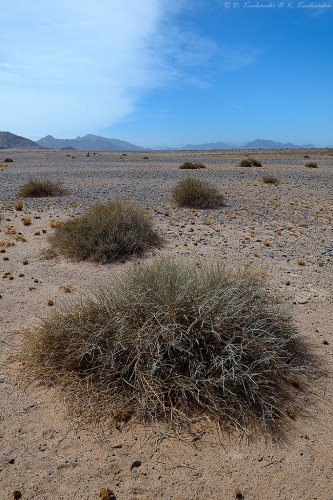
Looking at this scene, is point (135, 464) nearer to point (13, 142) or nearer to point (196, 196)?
point (196, 196)

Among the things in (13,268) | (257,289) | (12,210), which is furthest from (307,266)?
(12,210)

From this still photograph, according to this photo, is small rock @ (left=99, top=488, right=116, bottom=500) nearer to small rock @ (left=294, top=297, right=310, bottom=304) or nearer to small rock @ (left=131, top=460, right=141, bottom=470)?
small rock @ (left=131, top=460, right=141, bottom=470)

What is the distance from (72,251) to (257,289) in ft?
12.4

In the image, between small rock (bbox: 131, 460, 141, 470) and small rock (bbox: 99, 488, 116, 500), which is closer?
small rock (bbox: 99, 488, 116, 500)

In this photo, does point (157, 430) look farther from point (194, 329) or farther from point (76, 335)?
point (76, 335)

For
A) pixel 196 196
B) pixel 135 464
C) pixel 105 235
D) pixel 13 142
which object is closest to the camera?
pixel 135 464

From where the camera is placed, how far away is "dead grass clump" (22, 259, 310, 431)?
3.10 metres

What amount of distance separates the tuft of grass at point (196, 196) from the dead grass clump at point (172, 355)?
26.2 feet

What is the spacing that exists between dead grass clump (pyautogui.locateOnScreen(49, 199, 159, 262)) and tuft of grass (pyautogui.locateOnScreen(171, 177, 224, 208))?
154 inches

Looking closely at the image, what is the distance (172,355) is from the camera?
329cm

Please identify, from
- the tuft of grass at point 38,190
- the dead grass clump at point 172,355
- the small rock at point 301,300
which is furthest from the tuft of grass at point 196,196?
the dead grass clump at point 172,355

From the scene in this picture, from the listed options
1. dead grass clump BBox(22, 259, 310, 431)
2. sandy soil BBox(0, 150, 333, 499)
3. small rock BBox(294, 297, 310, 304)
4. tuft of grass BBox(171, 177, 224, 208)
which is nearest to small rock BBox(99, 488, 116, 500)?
sandy soil BBox(0, 150, 333, 499)

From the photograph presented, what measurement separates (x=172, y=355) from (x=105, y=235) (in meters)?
4.23

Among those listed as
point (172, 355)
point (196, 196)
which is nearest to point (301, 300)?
point (172, 355)
